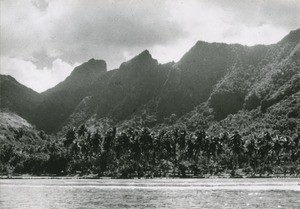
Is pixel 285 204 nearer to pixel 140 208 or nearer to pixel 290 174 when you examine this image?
pixel 140 208

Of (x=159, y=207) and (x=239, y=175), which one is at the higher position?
(x=239, y=175)

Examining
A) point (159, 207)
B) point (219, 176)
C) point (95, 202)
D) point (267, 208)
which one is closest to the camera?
point (267, 208)

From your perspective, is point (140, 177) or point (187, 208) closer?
point (187, 208)

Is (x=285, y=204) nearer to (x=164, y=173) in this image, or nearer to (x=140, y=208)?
(x=140, y=208)

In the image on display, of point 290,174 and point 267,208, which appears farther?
point 290,174

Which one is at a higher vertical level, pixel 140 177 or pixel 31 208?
pixel 140 177

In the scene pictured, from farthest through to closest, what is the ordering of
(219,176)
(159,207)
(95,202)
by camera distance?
1. (219,176)
2. (95,202)
3. (159,207)

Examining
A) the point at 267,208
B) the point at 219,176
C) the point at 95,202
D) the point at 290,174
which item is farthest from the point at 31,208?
the point at 290,174

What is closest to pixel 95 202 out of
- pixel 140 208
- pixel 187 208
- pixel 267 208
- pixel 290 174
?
pixel 140 208

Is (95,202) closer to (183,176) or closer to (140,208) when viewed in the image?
(140,208)
